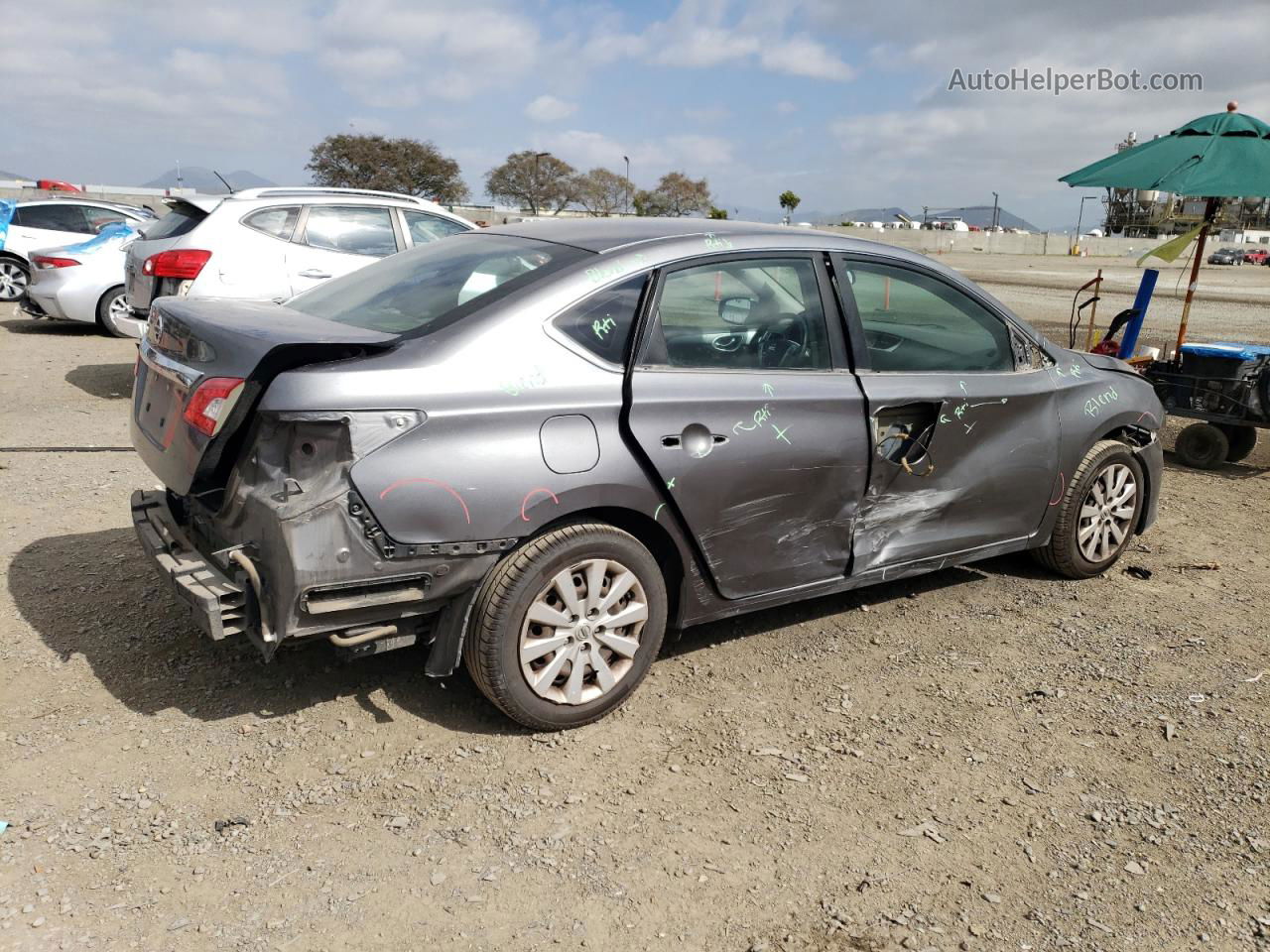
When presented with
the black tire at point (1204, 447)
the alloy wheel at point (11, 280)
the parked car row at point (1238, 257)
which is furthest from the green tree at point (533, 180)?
the black tire at point (1204, 447)

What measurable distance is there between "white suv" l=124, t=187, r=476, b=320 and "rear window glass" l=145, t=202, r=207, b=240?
0.04 ft

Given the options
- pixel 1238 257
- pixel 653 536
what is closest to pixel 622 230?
pixel 653 536

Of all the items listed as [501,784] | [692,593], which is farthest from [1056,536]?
[501,784]

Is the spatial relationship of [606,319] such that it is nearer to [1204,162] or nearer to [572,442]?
[572,442]

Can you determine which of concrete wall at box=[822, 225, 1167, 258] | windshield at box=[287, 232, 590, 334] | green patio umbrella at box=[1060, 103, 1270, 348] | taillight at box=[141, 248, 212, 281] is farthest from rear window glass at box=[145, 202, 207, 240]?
concrete wall at box=[822, 225, 1167, 258]

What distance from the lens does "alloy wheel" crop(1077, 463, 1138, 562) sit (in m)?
5.15

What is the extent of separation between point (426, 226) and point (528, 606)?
265 inches

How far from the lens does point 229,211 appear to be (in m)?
8.36

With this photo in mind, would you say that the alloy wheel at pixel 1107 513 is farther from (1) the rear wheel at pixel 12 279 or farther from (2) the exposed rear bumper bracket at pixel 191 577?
(1) the rear wheel at pixel 12 279

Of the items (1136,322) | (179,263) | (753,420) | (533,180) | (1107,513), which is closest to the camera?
(753,420)

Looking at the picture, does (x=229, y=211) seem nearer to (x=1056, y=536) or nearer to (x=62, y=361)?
(x=62, y=361)

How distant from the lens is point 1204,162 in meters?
8.17

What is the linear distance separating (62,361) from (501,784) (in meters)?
9.58

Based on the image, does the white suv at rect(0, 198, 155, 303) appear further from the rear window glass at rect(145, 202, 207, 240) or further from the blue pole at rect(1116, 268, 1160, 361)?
the blue pole at rect(1116, 268, 1160, 361)
